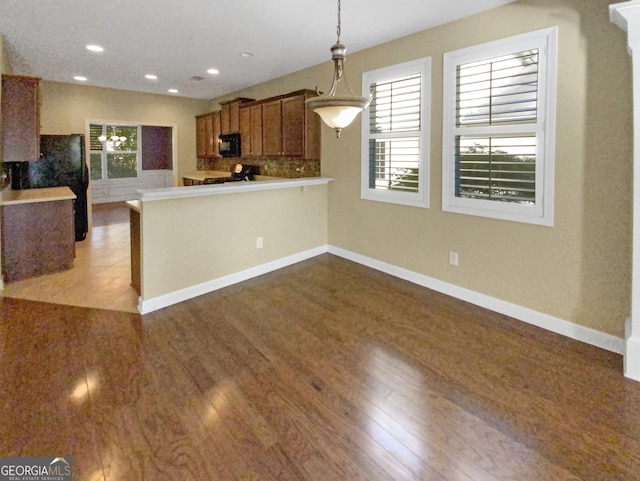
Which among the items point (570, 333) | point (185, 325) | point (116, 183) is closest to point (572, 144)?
point (570, 333)

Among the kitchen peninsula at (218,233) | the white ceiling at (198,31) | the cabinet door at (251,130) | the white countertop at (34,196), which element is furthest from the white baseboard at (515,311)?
the white countertop at (34,196)

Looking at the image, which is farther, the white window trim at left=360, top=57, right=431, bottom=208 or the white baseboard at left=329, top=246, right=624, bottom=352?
the white window trim at left=360, top=57, right=431, bottom=208

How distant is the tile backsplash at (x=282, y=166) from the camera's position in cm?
543

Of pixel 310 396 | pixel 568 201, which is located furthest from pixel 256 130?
pixel 310 396

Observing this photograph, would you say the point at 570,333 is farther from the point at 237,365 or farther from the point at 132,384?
the point at 132,384

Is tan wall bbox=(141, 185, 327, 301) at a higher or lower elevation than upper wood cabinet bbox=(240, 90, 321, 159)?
lower

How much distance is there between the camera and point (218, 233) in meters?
3.88

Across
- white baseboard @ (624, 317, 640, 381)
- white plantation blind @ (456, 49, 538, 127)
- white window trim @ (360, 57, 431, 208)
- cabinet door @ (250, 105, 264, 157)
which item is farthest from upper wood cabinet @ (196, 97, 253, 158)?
white baseboard @ (624, 317, 640, 381)

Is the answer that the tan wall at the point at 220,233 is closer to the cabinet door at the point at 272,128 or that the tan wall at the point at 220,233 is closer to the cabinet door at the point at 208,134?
the cabinet door at the point at 272,128

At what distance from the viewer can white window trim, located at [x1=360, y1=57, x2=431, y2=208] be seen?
149 inches

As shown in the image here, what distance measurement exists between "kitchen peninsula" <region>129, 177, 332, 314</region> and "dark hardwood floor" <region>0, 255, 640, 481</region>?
0.39m

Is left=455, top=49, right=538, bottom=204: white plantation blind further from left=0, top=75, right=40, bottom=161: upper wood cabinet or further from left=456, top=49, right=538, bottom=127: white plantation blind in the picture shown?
left=0, top=75, right=40, bottom=161: upper wood cabinet

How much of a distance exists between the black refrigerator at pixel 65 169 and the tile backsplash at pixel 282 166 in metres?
2.48

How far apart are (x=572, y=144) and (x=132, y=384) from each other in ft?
11.5
